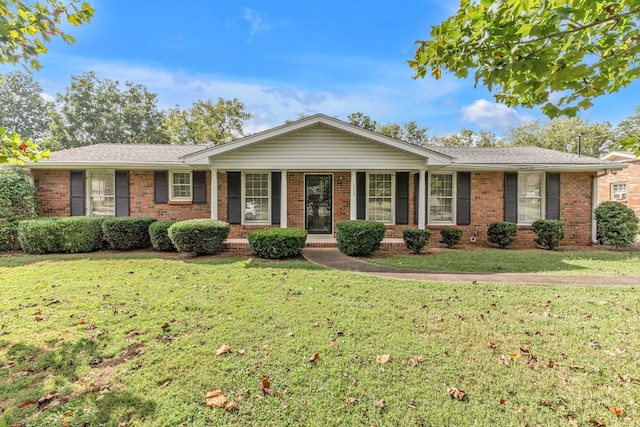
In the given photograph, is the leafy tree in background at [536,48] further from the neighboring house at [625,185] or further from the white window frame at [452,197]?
the neighboring house at [625,185]

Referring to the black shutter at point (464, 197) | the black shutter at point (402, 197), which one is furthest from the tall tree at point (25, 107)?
the black shutter at point (464, 197)

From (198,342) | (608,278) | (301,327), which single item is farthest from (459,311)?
(608,278)

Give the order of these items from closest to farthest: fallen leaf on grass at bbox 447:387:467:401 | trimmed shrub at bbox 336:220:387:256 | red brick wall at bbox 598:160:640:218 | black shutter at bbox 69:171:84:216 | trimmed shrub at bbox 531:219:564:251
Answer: fallen leaf on grass at bbox 447:387:467:401 < trimmed shrub at bbox 336:220:387:256 < trimmed shrub at bbox 531:219:564:251 < black shutter at bbox 69:171:84:216 < red brick wall at bbox 598:160:640:218

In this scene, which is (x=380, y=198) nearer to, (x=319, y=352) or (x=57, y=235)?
(x=319, y=352)

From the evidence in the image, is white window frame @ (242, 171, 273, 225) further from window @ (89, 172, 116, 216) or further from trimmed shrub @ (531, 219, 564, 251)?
trimmed shrub @ (531, 219, 564, 251)

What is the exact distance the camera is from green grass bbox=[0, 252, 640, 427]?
2248mm

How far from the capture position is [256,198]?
34.8ft

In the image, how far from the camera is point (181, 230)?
306 inches

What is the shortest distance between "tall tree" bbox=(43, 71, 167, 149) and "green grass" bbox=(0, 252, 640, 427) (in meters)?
30.0

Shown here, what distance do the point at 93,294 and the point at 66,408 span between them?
124 inches

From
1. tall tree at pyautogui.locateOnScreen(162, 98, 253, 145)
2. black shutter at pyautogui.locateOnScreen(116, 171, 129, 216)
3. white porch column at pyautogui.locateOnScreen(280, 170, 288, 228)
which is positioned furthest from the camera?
tall tree at pyautogui.locateOnScreen(162, 98, 253, 145)

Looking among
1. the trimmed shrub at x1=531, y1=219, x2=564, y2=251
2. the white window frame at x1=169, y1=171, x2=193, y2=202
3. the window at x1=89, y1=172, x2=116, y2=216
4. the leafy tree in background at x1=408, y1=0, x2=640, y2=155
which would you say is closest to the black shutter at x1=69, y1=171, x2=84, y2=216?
the window at x1=89, y1=172, x2=116, y2=216

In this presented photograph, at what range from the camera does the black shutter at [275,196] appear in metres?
10.3

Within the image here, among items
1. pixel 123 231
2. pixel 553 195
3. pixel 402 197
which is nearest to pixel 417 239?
pixel 402 197
